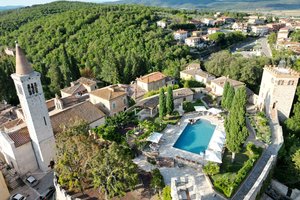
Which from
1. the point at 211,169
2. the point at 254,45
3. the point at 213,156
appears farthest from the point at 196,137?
the point at 254,45

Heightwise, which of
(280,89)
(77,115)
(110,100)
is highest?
(280,89)

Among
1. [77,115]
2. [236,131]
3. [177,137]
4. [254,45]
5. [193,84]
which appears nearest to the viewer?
[236,131]

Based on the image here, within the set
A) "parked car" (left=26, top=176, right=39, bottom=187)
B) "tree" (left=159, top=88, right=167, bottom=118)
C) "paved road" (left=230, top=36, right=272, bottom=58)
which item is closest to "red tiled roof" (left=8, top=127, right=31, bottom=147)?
"parked car" (left=26, top=176, right=39, bottom=187)

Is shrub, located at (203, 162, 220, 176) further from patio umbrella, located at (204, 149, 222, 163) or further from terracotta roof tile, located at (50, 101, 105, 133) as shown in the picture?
terracotta roof tile, located at (50, 101, 105, 133)

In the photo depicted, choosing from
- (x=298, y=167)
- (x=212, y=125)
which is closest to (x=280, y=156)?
(x=298, y=167)

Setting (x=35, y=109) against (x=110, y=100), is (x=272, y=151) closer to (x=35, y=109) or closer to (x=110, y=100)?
(x=110, y=100)

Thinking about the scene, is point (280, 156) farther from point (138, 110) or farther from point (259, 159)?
point (138, 110)
